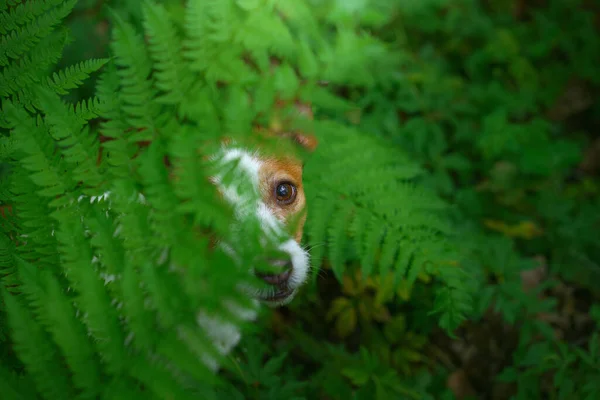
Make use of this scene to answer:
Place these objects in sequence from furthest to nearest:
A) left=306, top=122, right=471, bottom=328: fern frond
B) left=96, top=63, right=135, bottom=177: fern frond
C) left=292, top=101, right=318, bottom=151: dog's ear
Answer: left=292, top=101, right=318, bottom=151: dog's ear, left=306, top=122, right=471, bottom=328: fern frond, left=96, top=63, right=135, bottom=177: fern frond

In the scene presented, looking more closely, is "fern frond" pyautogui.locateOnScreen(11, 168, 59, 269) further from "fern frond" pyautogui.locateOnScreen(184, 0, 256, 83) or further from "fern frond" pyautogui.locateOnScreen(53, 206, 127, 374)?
"fern frond" pyautogui.locateOnScreen(184, 0, 256, 83)

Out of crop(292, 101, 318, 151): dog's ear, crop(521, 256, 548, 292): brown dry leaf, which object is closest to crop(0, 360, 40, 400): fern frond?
crop(292, 101, 318, 151): dog's ear

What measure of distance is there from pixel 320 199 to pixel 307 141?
423mm

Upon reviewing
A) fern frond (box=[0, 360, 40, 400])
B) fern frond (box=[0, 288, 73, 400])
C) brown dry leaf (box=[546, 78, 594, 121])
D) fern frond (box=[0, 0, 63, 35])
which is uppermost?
brown dry leaf (box=[546, 78, 594, 121])

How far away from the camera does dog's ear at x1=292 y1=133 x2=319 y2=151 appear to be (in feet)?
7.34

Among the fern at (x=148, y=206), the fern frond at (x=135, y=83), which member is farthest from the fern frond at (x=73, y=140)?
the fern frond at (x=135, y=83)

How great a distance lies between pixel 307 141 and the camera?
7.73 ft

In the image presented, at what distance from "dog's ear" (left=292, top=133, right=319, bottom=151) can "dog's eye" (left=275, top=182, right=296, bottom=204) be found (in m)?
0.21

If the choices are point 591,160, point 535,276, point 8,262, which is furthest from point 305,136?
point 591,160

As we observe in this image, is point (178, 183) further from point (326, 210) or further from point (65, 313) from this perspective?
point (326, 210)

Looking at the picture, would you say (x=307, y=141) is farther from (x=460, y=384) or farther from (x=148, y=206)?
(x=460, y=384)

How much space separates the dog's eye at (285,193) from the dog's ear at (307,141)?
0.21 metres

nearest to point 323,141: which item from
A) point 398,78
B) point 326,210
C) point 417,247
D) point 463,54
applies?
point 326,210

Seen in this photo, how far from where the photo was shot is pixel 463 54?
13.3 ft
